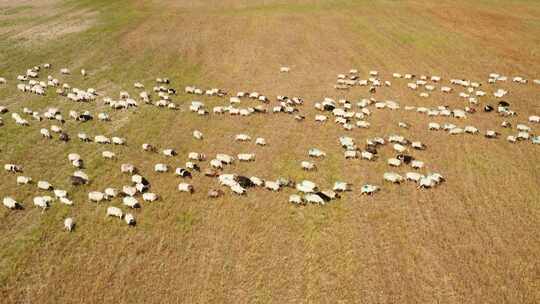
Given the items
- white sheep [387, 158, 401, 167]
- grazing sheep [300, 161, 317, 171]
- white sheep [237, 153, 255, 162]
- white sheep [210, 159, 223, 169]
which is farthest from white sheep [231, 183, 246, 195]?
white sheep [387, 158, 401, 167]

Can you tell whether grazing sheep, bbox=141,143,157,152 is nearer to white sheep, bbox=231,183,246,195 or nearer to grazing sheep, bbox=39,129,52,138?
grazing sheep, bbox=39,129,52,138

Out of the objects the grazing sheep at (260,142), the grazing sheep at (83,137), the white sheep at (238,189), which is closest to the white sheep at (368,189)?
the white sheep at (238,189)

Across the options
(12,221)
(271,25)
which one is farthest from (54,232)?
(271,25)

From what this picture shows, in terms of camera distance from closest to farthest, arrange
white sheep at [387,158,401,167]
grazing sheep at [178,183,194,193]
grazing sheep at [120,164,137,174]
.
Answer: grazing sheep at [178,183,194,193] < grazing sheep at [120,164,137,174] < white sheep at [387,158,401,167]

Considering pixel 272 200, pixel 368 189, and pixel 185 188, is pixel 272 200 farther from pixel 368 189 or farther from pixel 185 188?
pixel 368 189

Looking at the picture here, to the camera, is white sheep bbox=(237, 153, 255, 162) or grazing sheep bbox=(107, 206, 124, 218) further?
white sheep bbox=(237, 153, 255, 162)

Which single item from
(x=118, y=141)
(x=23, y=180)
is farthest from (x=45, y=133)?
(x=23, y=180)

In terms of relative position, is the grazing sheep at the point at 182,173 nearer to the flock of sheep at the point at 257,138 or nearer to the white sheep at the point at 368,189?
the flock of sheep at the point at 257,138
